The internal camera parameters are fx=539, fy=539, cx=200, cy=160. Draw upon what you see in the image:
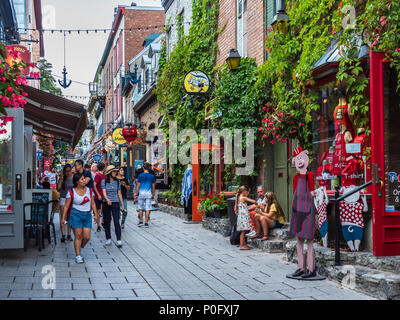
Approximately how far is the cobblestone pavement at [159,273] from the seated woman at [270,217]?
1.69ft

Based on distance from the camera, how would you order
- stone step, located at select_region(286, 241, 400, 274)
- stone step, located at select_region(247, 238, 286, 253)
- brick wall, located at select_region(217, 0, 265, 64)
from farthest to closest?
1. brick wall, located at select_region(217, 0, 265, 64)
2. stone step, located at select_region(247, 238, 286, 253)
3. stone step, located at select_region(286, 241, 400, 274)

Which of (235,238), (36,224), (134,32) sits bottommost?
(235,238)

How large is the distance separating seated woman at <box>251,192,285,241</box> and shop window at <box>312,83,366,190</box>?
114 centimetres

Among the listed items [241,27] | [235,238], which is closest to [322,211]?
[235,238]

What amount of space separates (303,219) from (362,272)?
43.2 inches

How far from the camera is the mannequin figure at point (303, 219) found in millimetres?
7508

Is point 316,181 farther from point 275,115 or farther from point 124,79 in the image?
point 124,79

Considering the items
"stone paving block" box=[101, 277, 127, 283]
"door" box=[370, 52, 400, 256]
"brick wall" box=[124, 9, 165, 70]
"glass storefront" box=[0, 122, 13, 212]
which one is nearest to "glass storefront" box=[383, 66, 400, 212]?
"door" box=[370, 52, 400, 256]

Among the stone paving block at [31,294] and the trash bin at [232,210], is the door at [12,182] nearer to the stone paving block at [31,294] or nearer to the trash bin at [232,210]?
the stone paving block at [31,294]

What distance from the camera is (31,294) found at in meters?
6.49

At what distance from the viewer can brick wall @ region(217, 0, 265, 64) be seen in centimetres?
1302

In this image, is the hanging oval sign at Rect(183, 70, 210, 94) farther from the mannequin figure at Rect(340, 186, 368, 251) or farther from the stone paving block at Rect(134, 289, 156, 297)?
the stone paving block at Rect(134, 289, 156, 297)

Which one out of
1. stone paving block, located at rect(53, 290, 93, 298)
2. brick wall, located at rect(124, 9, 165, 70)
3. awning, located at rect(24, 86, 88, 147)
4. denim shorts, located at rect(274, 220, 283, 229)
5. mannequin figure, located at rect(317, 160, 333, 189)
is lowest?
stone paving block, located at rect(53, 290, 93, 298)

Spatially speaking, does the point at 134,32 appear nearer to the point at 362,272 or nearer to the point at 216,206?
the point at 216,206
